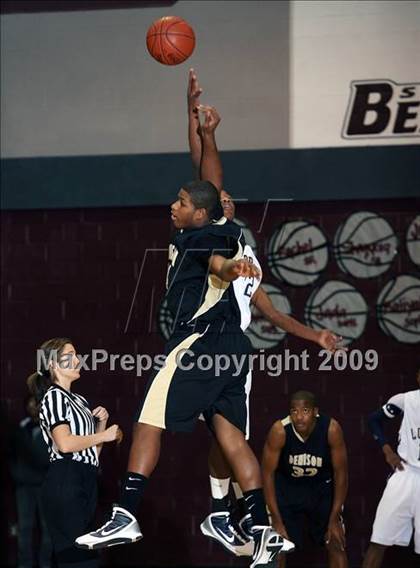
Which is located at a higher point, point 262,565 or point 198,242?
point 198,242

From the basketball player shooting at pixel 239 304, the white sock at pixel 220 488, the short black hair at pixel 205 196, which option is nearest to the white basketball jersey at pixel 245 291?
the basketball player shooting at pixel 239 304

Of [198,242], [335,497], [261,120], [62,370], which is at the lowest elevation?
[335,497]

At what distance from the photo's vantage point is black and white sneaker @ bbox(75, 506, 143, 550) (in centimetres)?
622

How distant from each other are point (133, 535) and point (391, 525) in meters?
3.17

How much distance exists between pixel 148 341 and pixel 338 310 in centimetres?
175

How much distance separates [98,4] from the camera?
1072 centimetres

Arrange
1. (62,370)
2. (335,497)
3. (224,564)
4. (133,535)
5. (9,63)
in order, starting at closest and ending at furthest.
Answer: (133,535), (62,370), (335,497), (224,564), (9,63)

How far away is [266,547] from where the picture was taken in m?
6.42

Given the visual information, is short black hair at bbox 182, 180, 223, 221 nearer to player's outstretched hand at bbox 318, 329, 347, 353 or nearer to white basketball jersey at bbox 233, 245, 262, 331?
white basketball jersey at bbox 233, 245, 262, 331

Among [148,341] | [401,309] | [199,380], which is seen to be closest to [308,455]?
[401,309]

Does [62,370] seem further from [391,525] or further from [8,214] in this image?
[8,214]

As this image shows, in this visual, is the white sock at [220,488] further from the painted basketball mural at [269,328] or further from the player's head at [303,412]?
the painted basketball mural at [269,328]

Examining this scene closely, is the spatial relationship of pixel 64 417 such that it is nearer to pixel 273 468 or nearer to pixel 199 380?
pixel 199 380

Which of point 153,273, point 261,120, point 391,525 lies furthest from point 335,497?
point 261,120
